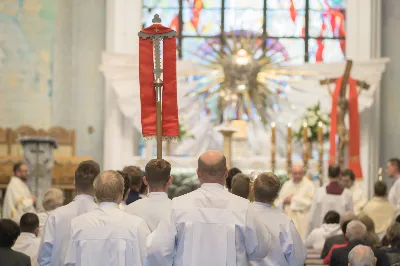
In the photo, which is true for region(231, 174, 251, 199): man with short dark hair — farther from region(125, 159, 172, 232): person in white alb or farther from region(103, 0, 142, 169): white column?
region(103, 0, 142, 169): white column

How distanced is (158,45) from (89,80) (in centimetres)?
1098

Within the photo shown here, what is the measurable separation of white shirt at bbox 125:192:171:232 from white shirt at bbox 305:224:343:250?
14.7 feet

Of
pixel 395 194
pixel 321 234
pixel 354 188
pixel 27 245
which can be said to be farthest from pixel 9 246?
pixel 354 188

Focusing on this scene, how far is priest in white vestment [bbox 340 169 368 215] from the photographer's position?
1341 cm

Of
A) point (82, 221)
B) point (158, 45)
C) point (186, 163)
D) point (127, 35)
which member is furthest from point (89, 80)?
point (82, 221)

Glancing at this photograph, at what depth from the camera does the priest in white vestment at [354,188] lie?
44.0 ft

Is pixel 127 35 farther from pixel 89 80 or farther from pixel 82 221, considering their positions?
pixel 82 221

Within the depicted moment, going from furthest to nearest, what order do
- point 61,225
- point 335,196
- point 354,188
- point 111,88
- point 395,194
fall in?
point 111,88 → point 354,188 → point 395,194 → point 335,196 → point 61,225

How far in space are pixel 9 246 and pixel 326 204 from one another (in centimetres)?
612

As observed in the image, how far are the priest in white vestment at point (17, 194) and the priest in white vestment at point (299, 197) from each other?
139 inches

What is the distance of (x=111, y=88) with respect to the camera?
18.5 meters

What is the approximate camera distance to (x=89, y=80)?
19.0 m

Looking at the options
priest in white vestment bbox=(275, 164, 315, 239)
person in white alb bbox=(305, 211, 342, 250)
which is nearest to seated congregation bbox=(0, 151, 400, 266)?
person in white alb bbox=(305, 211, 342, 250)

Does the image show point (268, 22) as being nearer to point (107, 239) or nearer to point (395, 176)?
point (395, 176)
